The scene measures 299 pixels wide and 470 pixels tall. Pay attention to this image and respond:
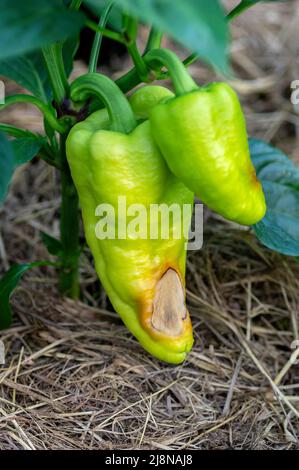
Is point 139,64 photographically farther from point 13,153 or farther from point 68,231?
point 68,231

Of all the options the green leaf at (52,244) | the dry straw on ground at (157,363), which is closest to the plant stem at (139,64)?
the green leaf at (52,244)

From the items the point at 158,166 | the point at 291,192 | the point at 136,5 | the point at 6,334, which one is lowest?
the point at 6,334

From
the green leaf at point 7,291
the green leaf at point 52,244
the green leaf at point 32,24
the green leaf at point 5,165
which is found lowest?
the green leaf at point 7,291

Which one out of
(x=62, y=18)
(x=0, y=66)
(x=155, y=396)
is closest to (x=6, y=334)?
(x=155, y=396)

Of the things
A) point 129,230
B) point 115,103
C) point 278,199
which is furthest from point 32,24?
point 278,199

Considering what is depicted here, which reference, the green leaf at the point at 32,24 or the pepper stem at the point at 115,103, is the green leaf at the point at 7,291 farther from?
the green leaf at the point at 32,24

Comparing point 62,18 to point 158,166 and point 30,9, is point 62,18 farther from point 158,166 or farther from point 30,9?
point 158,166
